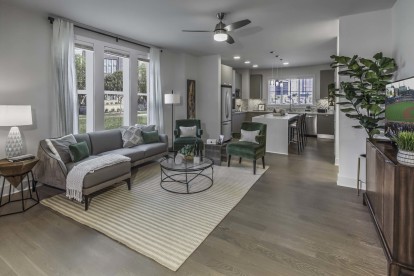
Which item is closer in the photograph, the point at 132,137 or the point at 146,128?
the point at 132,137

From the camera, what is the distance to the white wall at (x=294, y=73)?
8898 millimetres

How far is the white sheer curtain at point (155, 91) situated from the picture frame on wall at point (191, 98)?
113 centimetres

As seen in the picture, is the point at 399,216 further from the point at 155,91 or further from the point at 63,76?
the point at 155,91

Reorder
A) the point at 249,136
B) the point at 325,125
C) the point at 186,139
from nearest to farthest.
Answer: the point at 249,136
the point at 186,139
the point at 325,125

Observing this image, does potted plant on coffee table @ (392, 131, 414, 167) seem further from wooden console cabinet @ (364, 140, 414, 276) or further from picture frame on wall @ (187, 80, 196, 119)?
picture frame on wall @ (187, 80, 196, 119)

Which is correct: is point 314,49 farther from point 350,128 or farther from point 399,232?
point 399,232

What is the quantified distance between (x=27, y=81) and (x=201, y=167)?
303 cm

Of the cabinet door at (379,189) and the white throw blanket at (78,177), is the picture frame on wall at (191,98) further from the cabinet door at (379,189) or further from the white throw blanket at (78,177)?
the cabinet door at (379,189)

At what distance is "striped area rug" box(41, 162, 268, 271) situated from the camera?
227cm

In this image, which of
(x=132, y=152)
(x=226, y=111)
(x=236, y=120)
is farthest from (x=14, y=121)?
(x=236, y=120)

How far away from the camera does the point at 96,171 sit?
3.06m

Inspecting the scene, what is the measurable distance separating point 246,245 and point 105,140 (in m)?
3.38

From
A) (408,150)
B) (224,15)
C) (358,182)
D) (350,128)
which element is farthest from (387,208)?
(224,15)

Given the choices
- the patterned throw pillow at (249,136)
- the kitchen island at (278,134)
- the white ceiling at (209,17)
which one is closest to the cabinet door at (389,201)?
the white ceiling at (209,17)
